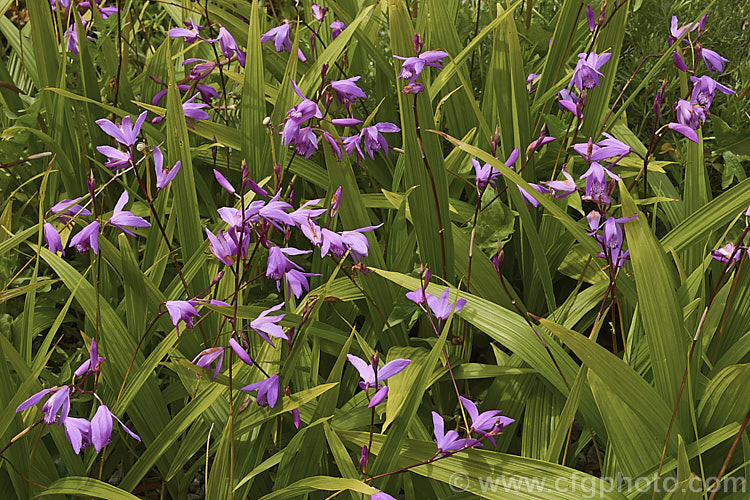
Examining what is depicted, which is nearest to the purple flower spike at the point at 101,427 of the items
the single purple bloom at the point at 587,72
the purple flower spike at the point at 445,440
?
the purple flower spike at the point at 445,440

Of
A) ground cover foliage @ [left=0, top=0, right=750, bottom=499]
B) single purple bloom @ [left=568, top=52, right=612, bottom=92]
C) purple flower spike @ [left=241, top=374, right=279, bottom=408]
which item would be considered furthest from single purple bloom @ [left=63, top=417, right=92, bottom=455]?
single purple bloom @ [left=568, top=52, right=612, bottom=92]

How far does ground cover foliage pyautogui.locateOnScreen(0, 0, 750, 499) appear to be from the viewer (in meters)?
1.22

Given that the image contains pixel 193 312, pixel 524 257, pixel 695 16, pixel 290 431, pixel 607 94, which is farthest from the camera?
pixel 695 16

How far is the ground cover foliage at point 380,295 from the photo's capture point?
4.00ft

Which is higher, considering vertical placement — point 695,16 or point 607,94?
point 695,16

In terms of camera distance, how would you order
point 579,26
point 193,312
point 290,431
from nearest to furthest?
point 193,312
point 290,431
point 579,26

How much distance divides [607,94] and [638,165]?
10.0 inches

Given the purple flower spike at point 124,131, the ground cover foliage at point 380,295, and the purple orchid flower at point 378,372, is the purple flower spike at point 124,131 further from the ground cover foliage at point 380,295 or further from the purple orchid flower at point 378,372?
the purple orchid flower at point 378,372

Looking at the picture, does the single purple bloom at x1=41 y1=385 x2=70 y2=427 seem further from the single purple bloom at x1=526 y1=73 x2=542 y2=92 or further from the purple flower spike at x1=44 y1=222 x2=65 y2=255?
the single purple bloom at x1=526 y1=73 x2=542 y2=92

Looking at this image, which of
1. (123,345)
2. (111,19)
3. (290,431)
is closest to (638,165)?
(290,431)

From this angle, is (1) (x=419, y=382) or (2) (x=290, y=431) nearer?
(1) (x=419, y=382)

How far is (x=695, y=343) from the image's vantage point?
4.05 feet

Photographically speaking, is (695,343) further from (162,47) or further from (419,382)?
(162,47)

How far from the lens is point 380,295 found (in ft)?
5.17
